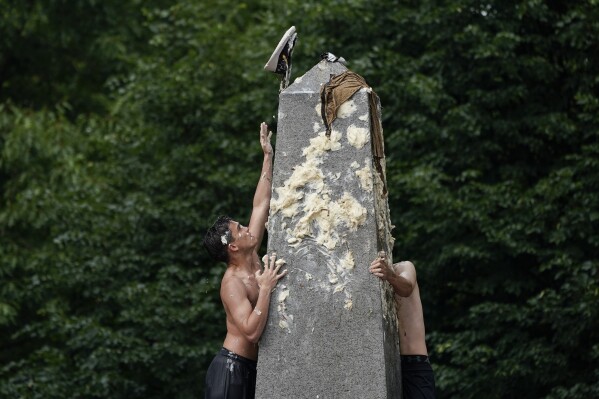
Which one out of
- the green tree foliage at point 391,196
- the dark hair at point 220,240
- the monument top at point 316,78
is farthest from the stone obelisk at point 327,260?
the green tree foliage at point 391,196

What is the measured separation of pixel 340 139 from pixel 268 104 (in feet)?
19.2

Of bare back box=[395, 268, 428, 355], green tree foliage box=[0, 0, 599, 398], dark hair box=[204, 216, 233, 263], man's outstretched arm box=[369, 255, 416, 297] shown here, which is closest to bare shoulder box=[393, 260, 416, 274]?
man's outstretched arm box=[369, 255, 416, 297]

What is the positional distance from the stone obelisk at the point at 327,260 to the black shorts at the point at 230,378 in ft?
0.71

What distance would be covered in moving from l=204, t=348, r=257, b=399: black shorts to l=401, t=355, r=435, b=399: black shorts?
77 cm

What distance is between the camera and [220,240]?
Result: 5312mm

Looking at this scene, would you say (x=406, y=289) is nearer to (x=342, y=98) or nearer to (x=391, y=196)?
(x=342, y=98)

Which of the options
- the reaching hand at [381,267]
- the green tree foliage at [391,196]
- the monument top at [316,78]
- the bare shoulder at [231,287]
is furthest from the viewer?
the green tree foliage at [391,196]

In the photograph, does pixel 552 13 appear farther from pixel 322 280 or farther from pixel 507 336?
pixel 322 280

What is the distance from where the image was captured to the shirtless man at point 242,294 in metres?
5.03

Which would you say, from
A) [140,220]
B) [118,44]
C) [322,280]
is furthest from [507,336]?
[118,44]

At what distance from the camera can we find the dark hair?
5.32 meters

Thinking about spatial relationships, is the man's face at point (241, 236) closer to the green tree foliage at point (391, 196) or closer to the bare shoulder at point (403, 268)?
the bare shoulder at point (403, 268)

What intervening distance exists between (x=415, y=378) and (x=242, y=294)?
1.01 m

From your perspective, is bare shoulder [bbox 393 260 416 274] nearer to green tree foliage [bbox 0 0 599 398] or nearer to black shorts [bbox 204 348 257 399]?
black shorts [bbox 204 348 257 399]
